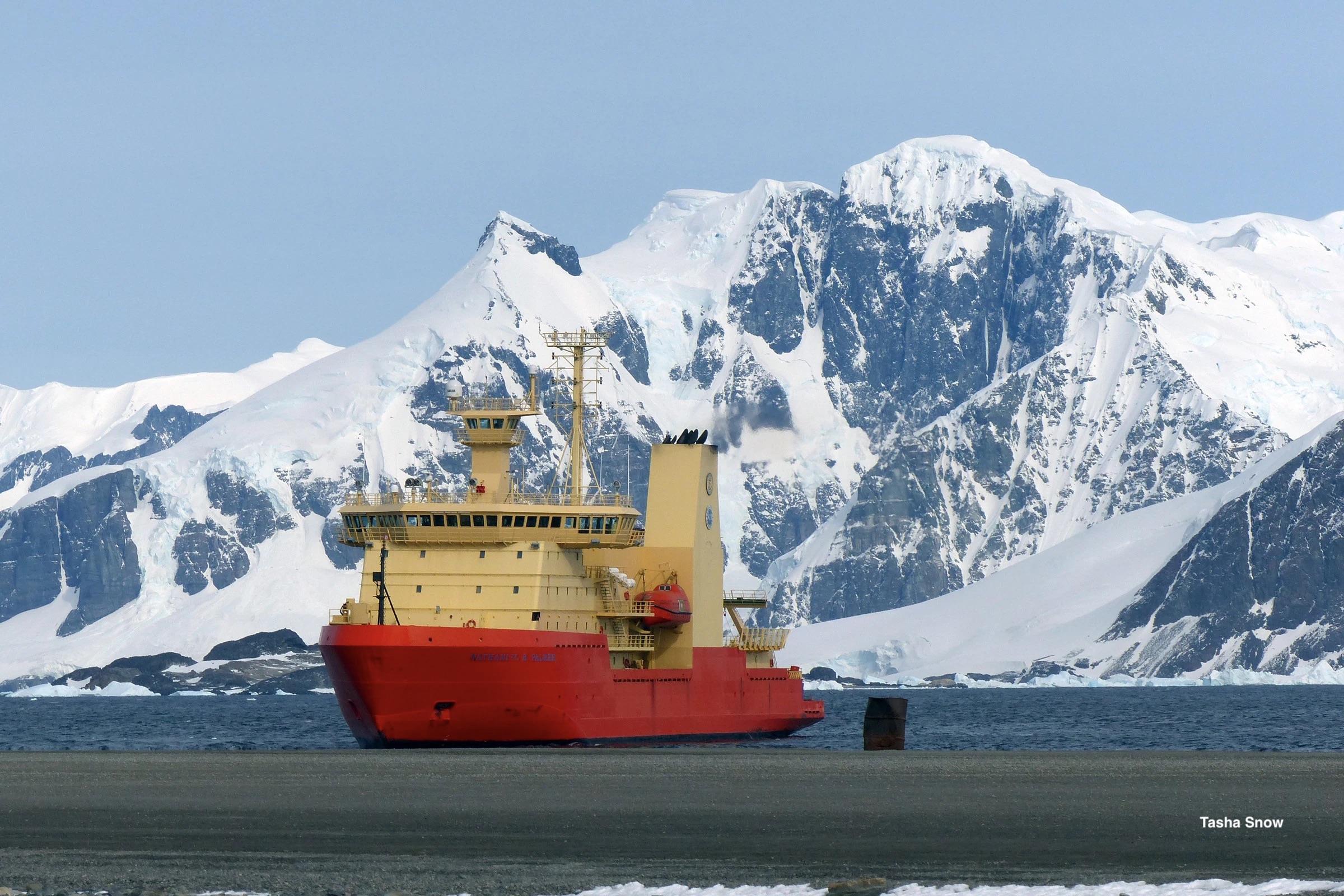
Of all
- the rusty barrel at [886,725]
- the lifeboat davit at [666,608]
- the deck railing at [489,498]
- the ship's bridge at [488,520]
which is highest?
the deck railing at [489,498]

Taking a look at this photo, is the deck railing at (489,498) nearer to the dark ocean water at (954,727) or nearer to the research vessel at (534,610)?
the research vessel at (534,610)

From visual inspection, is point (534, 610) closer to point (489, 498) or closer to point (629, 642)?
point (489, 498)

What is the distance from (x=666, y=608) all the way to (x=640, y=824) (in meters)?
40.4

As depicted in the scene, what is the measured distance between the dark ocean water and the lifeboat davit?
5.69 metres

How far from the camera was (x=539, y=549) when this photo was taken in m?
71.2

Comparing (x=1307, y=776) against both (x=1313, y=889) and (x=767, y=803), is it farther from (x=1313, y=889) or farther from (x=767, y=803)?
(x=1313, y=889)

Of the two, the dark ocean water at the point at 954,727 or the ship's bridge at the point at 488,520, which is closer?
the ship's bridge at the point at 488,520

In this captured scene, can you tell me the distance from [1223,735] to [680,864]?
61802 mm

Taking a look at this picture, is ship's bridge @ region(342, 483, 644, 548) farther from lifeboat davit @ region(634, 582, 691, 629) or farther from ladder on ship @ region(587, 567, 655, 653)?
lifeboat davit @ region(634, 582, 691, 629)

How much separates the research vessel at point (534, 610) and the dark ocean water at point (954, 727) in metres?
4.62

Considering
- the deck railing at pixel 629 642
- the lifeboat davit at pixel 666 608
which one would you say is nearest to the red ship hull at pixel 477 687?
the deck railing at pixel 629 642

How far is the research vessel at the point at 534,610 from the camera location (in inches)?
2653
